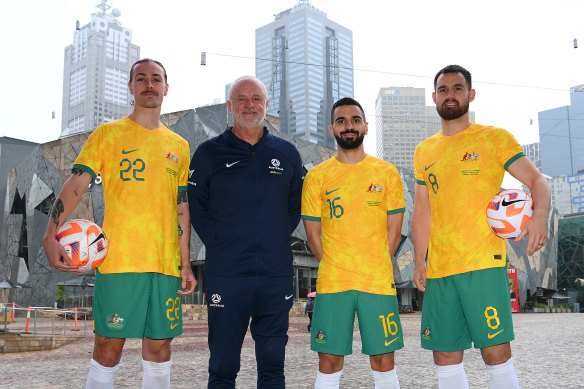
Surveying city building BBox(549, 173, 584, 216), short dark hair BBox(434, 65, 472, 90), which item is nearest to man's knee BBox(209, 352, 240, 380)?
short dark hair BBox(434, 65, 472, 90)

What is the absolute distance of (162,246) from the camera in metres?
3.54

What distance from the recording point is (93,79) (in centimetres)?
12781

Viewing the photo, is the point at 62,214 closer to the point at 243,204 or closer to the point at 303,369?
the point at 243,204

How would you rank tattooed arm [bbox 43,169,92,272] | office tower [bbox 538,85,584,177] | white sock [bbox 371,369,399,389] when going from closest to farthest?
tattooed arm [bbox 43,169,92,272], white sock [bbox 371,369,399,389], office tower [bbox 538,85,584,177]

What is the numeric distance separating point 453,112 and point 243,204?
169cm

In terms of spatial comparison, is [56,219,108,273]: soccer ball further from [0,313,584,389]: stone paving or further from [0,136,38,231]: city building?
[0,136,38,231]: city building

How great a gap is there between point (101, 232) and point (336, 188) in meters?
1.71

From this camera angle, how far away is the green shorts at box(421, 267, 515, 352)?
3273mm

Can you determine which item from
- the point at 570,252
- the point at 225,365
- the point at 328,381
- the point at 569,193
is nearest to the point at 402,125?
the point at 570,252

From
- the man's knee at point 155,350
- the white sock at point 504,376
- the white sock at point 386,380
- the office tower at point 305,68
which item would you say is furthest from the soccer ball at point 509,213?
the office tower at point 305,68

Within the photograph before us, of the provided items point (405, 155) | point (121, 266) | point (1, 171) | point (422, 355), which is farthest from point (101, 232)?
point (405, 155)

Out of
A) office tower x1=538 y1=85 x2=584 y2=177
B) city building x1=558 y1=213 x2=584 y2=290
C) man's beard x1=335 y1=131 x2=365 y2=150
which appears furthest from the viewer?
office tower x1=538 y1=85 x2=584 y2=177

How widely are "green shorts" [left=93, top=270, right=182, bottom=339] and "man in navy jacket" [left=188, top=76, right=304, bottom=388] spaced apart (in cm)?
31

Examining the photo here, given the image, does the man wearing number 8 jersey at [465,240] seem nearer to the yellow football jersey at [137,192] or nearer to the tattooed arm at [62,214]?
the yellow football jersey at [137,192]
